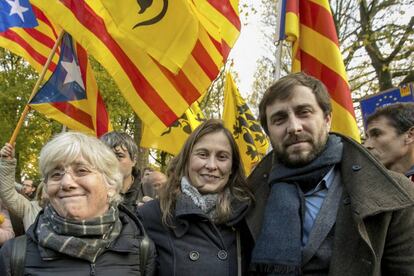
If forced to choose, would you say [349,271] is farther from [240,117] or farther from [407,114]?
[240,117]

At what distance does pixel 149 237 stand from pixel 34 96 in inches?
116

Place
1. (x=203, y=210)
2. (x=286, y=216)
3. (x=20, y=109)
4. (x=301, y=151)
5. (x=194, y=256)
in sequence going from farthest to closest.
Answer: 1. (x=20, y=109)
2. (x=203, y=210)
3. (x=194, y=256)
4. (x=301, y=151)
5. (x=286, y=216)

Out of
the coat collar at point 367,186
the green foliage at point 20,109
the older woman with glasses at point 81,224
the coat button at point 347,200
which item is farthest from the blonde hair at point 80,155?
the green foliage at point 20,109

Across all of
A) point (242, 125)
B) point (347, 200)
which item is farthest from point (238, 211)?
point (242, 125)

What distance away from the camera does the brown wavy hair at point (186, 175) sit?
277cm

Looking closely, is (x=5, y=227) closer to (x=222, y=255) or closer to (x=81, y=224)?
(x=81, y=224)

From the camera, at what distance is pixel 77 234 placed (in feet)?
7.55

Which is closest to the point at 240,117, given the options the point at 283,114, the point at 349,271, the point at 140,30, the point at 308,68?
the point at 308,68

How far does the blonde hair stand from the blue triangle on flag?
2.84m

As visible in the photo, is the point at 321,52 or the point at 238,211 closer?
the point at 238,211

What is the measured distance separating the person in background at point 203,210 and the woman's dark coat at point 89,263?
8.2 inches

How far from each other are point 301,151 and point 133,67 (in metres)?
2.59

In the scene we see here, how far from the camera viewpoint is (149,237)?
2.71 m

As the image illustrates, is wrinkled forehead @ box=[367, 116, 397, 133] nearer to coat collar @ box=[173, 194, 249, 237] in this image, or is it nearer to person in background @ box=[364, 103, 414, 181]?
person in background @ box=[364, 103, 414, 181]
